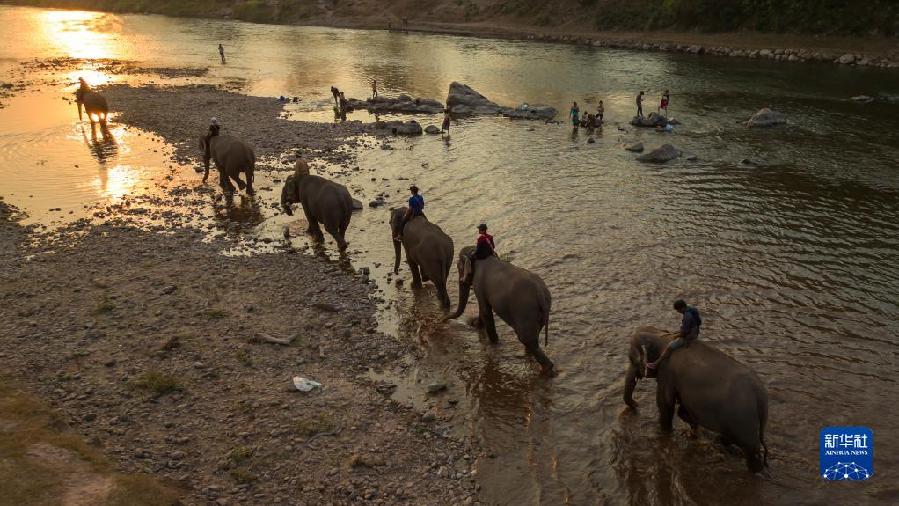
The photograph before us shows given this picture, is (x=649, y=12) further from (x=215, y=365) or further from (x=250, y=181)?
(x=215, y=365)

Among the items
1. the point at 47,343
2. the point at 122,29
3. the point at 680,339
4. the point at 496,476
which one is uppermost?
the point at 122,29

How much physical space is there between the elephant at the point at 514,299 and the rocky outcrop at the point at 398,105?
84.1ft

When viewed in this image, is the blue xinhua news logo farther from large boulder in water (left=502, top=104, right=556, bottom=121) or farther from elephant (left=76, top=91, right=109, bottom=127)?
elephant (left=76, top=91, right=109, bottom=127)

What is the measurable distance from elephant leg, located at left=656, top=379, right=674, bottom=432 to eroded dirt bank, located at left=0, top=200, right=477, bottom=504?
126 inches

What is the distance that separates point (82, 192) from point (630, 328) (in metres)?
18.7

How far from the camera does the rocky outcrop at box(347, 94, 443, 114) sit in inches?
1452

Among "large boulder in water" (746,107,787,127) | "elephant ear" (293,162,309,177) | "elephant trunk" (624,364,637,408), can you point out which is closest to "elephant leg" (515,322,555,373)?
"elephant trunk" (624,364,637,408)

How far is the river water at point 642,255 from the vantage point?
967 centimetres

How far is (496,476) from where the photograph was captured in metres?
9.23

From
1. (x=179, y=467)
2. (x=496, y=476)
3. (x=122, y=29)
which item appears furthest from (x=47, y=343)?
(x=122, y=29)

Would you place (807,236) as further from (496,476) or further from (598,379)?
(496,476)

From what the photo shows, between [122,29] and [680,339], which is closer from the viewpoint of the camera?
[680,339]

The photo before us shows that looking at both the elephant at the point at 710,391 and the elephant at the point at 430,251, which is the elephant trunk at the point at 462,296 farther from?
the elephant at the point at 710,391

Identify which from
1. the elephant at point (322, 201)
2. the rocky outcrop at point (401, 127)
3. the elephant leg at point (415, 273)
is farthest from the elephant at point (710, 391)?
the rocky outcrop at point (401, 127)
